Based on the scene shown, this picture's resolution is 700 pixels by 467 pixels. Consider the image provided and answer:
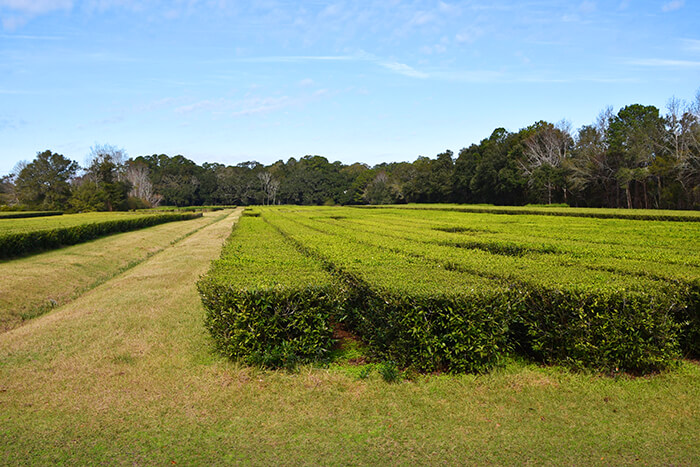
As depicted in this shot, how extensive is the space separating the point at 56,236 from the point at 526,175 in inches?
1816

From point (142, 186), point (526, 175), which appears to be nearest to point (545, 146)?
point (526, 175)

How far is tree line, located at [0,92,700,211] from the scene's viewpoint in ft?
120

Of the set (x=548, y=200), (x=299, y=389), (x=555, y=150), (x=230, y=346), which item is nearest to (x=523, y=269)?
(x=299, y=389)

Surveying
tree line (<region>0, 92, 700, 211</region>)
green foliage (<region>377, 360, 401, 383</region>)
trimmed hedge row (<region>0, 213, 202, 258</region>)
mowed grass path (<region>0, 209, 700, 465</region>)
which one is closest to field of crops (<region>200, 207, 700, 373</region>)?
green foliage (<region>377, 360, 401, 383</region>)

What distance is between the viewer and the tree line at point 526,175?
3666 cm

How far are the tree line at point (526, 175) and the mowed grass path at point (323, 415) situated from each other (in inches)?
1351

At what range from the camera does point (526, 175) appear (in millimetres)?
51031

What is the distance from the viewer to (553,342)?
480cm

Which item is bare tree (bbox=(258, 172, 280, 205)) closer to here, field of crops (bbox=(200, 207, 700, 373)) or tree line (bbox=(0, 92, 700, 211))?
tree line (bbox=(0, 92, 700, 211))

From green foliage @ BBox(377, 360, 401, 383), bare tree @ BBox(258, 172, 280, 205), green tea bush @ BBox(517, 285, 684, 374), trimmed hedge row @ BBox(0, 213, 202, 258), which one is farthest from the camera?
bare tree @ BBox(258, 172, 280, 205)

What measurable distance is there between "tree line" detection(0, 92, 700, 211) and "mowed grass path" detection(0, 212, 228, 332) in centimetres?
3473

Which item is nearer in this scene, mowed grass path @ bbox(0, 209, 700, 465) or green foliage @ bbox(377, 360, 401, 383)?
mowed grass path @ bbox(0, 209, 700, 465)

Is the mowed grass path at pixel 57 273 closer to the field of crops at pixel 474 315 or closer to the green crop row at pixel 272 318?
the green crop row at pixel 272 318

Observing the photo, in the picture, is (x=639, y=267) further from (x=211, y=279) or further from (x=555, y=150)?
(x=555, y=150)
